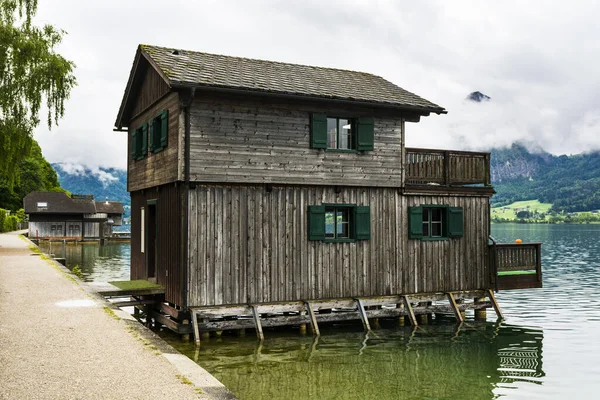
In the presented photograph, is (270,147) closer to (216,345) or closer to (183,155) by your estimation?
(183,155)

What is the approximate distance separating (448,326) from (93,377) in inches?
602

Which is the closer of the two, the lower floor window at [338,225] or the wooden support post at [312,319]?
the wooden support post at [312,319]

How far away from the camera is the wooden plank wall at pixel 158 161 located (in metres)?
18.5

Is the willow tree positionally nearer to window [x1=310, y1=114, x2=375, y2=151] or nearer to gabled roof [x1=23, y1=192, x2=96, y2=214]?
window [x1=310, y1=114, x2=375, y2=151]

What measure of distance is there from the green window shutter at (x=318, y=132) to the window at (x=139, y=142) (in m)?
6.42

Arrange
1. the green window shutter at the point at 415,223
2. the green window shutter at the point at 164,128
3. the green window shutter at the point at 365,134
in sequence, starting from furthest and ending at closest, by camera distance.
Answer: the green window shutter at the point at 415,223
the green window shutter at the point at 365,134
the green window shutter at the point at 164,128

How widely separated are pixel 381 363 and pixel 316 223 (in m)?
5.14

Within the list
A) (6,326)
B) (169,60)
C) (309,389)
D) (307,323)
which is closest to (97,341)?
(6,326)

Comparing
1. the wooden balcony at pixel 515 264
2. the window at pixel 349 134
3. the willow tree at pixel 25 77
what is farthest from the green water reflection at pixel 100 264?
the wooden balcony at pixel 515 264

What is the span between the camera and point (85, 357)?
10445 mm

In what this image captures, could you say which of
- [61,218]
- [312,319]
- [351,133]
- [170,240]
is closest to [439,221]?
[351,133]

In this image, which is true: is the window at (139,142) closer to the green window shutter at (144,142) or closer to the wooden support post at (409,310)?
the green window shutter at (144,142)

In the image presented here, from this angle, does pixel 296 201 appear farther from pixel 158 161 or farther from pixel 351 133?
pixel 158 161

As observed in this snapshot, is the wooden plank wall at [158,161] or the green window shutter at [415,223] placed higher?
the wooden plank wall at [158,161]
